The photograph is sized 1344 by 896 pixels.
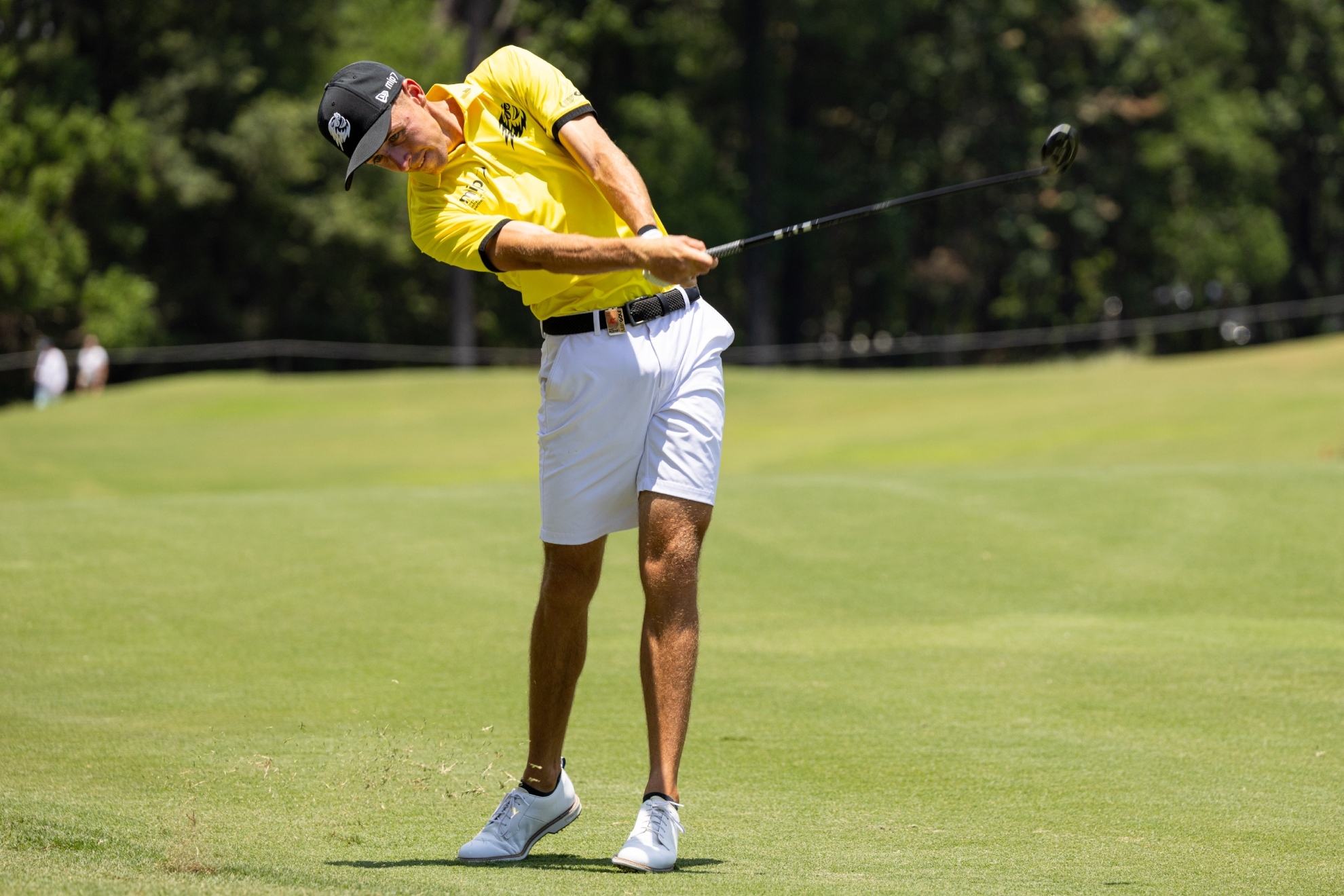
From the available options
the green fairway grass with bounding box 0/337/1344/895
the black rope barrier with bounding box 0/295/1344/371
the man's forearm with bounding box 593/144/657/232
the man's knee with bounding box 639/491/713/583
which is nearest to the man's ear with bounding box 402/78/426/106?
the man's forearm with bounding box 593/144/657/232

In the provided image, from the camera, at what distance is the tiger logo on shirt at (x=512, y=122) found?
4.38 meters

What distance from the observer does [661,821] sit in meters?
4.08

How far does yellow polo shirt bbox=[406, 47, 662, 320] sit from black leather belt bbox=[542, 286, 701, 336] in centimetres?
3

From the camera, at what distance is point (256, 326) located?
42.3 metres

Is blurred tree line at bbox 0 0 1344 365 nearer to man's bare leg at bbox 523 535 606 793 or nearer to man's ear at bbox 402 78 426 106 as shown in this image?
man's ear at bbox 402 78 426 106

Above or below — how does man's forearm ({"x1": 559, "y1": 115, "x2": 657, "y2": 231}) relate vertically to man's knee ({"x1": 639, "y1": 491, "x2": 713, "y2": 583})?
above

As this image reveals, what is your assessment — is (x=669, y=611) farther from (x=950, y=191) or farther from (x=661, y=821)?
(x=950, y=191)

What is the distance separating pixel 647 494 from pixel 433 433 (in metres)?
19.7

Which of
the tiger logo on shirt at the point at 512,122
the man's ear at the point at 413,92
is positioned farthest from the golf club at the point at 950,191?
the man's ear at the point at 413,92

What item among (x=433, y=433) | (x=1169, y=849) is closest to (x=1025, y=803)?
(x=1169, y=849)

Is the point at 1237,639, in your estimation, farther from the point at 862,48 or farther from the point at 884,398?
the point at 862,48

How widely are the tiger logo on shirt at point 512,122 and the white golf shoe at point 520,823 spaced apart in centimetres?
176

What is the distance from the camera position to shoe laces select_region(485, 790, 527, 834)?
4277 mm

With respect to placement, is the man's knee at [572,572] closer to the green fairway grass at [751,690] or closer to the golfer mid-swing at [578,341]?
the golfer mid-swing at [578,341]
